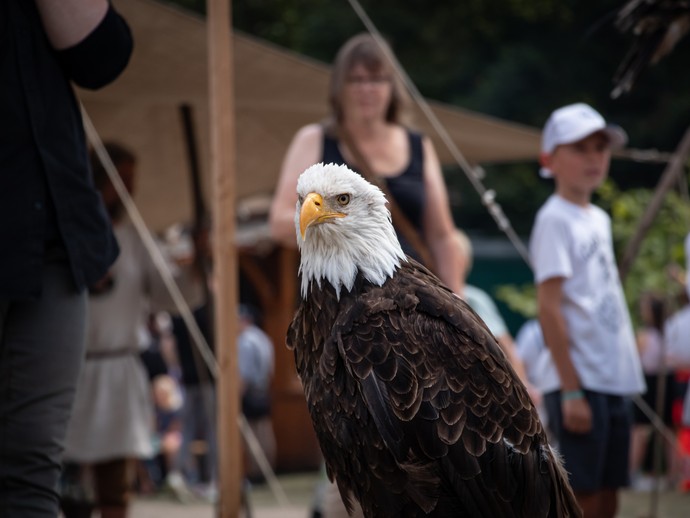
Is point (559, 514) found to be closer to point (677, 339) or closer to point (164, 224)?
point (164, 224)

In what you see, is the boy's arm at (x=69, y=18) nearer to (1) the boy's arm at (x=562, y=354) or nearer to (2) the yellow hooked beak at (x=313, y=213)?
(2) the yellow hooked beak at (x=313, y=213)

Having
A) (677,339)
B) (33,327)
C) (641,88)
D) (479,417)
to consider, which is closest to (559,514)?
(479,417)

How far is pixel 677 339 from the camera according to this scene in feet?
32.3

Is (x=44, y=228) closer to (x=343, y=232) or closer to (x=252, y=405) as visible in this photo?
(x=343, y=232)

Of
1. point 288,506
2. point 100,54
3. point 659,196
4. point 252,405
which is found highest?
point 100,54

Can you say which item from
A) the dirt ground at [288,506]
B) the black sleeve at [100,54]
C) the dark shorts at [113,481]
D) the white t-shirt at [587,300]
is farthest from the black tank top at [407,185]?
the dirt ground at [288,506]

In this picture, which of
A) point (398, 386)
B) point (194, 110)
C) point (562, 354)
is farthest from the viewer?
point (194, 110)

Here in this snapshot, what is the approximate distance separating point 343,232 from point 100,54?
3.05 feet

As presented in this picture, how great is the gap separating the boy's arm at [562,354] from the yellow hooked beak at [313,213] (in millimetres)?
1735

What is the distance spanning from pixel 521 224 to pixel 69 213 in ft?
77.5

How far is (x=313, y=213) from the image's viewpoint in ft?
11.1

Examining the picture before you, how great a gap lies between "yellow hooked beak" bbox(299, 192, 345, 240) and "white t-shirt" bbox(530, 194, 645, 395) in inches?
68.7

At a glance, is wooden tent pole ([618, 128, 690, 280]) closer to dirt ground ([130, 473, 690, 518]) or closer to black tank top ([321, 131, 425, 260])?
black tank top ([321, 131, 425, 260])

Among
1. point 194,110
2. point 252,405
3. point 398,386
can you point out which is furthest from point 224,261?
point 252,405
